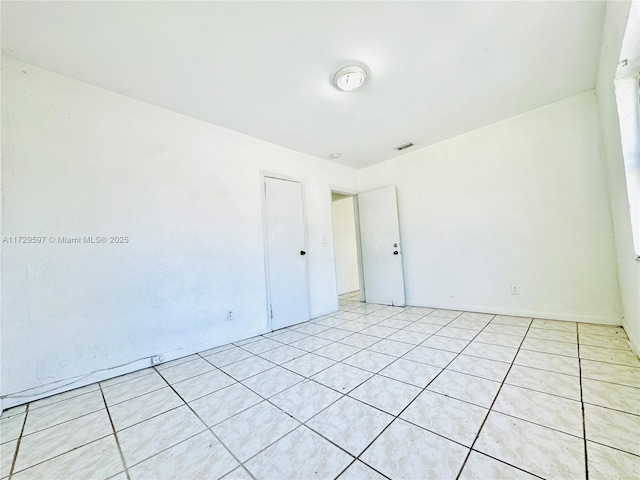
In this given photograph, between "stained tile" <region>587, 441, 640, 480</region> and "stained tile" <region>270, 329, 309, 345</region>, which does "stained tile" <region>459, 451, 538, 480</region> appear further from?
"stained tile" <region>270, 329, 309, 345</region>

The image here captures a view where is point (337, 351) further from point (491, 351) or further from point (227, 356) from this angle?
point (491, 351)

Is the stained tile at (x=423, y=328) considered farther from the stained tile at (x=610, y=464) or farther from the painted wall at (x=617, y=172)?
the stained tile at (x=610, y=464)

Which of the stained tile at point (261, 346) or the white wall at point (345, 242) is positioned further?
the white wall at point (345, 242)

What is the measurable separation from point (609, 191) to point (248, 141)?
13.6 feet

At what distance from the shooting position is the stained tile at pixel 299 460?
1.05 meters

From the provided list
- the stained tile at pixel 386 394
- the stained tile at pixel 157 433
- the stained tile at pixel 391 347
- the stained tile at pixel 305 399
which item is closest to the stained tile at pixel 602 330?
the stained tile at pixel 391 347

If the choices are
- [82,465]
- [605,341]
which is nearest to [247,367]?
[82,465]

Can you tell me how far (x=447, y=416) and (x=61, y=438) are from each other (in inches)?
87.8

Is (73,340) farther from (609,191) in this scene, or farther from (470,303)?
(609,191)

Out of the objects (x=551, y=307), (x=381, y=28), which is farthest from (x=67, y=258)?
(x=551, y=307)

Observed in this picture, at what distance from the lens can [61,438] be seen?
4.49ft

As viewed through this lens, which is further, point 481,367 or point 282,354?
point 282,354

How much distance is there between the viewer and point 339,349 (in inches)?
94.9

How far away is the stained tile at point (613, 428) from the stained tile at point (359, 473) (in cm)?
107
